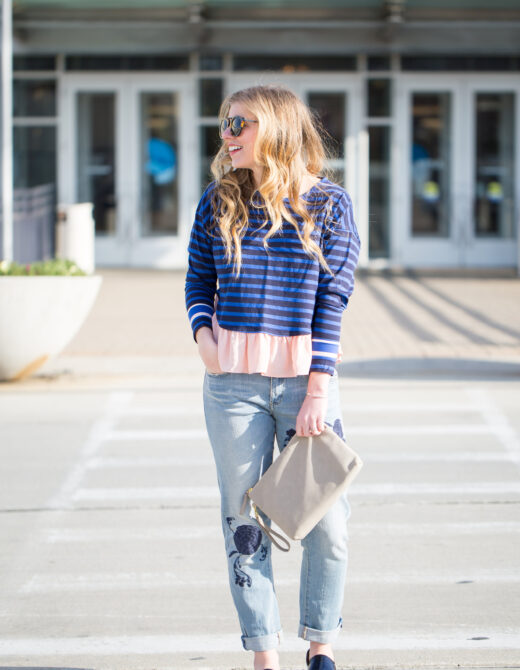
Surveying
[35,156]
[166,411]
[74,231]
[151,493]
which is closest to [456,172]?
[74,231]

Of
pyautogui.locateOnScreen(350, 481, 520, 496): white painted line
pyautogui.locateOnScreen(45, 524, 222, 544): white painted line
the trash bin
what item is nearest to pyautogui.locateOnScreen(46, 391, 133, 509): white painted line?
pyautogui.locateOnScreen(45, 524, 222, 544): white painted line

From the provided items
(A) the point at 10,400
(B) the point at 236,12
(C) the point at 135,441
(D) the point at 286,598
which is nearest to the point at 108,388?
(A) the point at 10,400

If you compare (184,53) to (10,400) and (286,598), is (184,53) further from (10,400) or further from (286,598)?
(286,598)

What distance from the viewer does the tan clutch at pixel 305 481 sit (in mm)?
3326

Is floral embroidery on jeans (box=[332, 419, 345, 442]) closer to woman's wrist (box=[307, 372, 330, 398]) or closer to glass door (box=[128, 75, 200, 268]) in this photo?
woman's wrist (box=[307, 372, 330, 398])

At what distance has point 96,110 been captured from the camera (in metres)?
19.1

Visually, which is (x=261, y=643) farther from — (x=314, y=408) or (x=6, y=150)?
(x=6, y=150)

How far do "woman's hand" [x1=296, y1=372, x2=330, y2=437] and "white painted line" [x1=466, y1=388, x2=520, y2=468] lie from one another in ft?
12.8

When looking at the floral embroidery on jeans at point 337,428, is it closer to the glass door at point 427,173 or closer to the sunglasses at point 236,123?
the sunglasses at point 236,123

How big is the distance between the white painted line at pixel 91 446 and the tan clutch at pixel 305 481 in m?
2.93

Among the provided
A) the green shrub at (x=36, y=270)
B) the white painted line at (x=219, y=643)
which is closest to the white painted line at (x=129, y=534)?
the white painted line at (x=219, y=643)

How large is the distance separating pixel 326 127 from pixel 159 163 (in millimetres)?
2973

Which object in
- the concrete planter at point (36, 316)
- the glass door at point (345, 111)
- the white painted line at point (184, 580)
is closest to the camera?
the white painted line at point (184, 580)

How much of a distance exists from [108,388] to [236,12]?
33.1 ft
